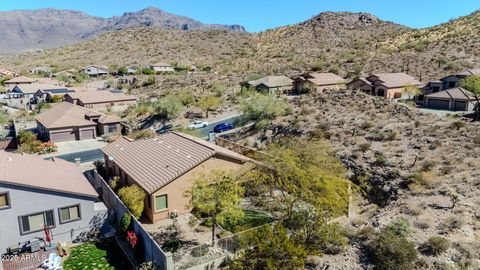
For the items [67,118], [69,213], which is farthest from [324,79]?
[69,213]

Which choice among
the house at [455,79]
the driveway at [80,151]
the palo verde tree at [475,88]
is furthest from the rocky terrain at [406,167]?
the driveway at [80,151]

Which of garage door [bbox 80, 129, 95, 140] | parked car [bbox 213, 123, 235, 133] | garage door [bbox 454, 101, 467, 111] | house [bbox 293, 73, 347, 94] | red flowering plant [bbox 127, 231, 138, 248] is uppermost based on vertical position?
house [bbox 293, 73, 347, 94]

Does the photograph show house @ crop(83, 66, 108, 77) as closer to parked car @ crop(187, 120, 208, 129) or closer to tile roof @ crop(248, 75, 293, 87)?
tile roof @ crop(248, 75, 293, 87)

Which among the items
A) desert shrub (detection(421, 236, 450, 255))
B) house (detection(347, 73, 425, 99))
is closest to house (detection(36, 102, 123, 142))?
desert shrub (detection(421, 236, 450, 255))

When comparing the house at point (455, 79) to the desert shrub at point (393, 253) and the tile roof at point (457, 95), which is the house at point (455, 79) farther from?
the desert shrub at point (393, 253)

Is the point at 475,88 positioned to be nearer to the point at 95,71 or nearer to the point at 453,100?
the point at 453,100
